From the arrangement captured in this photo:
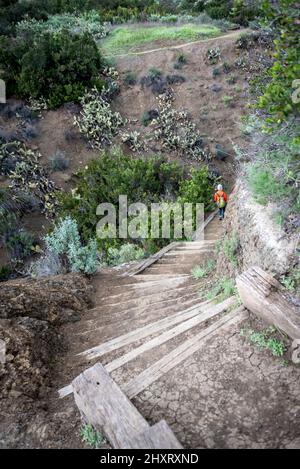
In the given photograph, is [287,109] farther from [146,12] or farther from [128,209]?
[146,12]

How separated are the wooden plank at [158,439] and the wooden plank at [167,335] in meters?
1.40

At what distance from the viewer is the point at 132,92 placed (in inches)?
744

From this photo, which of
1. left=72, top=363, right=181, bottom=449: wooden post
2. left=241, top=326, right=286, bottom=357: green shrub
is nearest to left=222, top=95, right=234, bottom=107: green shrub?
left=241, top=326, right=286, bottom=357: green shrub

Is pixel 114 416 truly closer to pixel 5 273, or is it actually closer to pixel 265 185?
pixel 265 185

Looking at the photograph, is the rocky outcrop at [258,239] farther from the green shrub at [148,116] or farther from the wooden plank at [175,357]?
the green shrub at [148,116]

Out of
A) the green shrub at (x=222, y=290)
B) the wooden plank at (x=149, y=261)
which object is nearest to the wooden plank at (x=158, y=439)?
the green shrub at (x=222, y=290)

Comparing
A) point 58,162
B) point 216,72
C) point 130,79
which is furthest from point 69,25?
point 58,162

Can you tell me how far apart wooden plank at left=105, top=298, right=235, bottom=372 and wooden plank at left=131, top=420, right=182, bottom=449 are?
1.40m

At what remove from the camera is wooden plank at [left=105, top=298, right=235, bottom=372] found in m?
4.63

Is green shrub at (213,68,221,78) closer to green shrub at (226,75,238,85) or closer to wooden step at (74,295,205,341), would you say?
green shrub at (226,75,238,85)

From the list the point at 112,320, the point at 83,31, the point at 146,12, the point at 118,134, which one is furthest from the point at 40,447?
the point at 146,12

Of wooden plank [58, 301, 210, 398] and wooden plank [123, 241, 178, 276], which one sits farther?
wooden plank [123, 241, 178, 276]

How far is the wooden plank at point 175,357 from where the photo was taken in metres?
4.03

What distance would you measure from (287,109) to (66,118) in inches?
580
